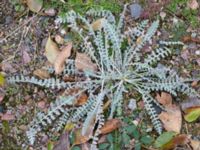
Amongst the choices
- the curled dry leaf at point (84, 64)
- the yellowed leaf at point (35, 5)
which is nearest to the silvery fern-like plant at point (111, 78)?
the curled dry leaf at point (84, 64)

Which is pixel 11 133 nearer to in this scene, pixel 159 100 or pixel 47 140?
pixel 47 140

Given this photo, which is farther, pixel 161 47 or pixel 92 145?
pixel 161 47

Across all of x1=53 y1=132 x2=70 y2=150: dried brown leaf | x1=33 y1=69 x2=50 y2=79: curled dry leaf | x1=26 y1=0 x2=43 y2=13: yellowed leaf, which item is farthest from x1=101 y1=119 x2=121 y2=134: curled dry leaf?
x1=26 y1=0 x2=43 y2=13: yellowed leaf

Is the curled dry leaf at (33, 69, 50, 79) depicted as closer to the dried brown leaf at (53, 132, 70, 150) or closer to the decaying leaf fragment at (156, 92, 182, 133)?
the dried brown leaf at (53, 132, 70, 150)

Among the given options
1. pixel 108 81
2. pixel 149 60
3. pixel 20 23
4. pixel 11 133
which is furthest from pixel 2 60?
pixel 149 60

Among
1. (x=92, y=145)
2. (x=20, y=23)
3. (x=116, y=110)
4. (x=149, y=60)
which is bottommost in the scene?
(x=92, y=145)

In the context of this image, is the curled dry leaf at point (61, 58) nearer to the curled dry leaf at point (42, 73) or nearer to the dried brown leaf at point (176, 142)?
the curled dry leaf at point (42, 73)
